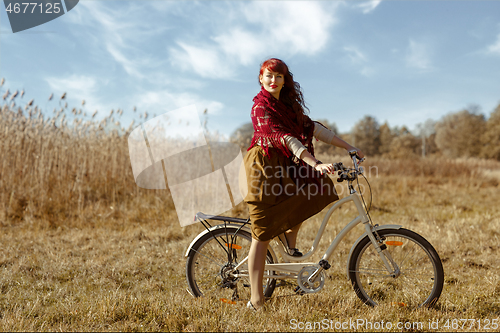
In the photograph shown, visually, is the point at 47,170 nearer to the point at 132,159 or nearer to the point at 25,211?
the point at 25,211

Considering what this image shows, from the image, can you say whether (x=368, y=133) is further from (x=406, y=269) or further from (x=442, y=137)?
(x=406, y=269)

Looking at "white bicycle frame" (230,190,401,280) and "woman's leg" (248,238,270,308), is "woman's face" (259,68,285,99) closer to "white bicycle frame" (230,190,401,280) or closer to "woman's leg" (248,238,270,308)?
"white bicycle frame" (230,190,401,280)

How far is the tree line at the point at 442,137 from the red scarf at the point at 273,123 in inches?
886

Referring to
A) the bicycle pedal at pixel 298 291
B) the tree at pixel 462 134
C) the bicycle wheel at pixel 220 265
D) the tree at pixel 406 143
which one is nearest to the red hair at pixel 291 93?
the bicycle wheel at pixel 220 265

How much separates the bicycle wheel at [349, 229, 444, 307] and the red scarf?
88cm

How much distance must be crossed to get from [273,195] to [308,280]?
72 cm

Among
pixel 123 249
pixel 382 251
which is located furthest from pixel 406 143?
pixel 382 251

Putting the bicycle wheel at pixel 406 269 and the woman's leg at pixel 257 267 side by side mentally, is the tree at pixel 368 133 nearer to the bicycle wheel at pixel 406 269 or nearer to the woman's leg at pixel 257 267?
the bicycle wheel at pixel 406 269

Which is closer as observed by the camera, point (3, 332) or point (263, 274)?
point (3, 332)

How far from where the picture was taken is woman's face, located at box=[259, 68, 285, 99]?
2588 millimetres

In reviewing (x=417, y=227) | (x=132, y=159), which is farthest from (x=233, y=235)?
(x=132, y=159)

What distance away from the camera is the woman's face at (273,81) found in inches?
102

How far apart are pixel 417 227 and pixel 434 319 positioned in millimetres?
3108

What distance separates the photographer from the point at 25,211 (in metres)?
5.69
